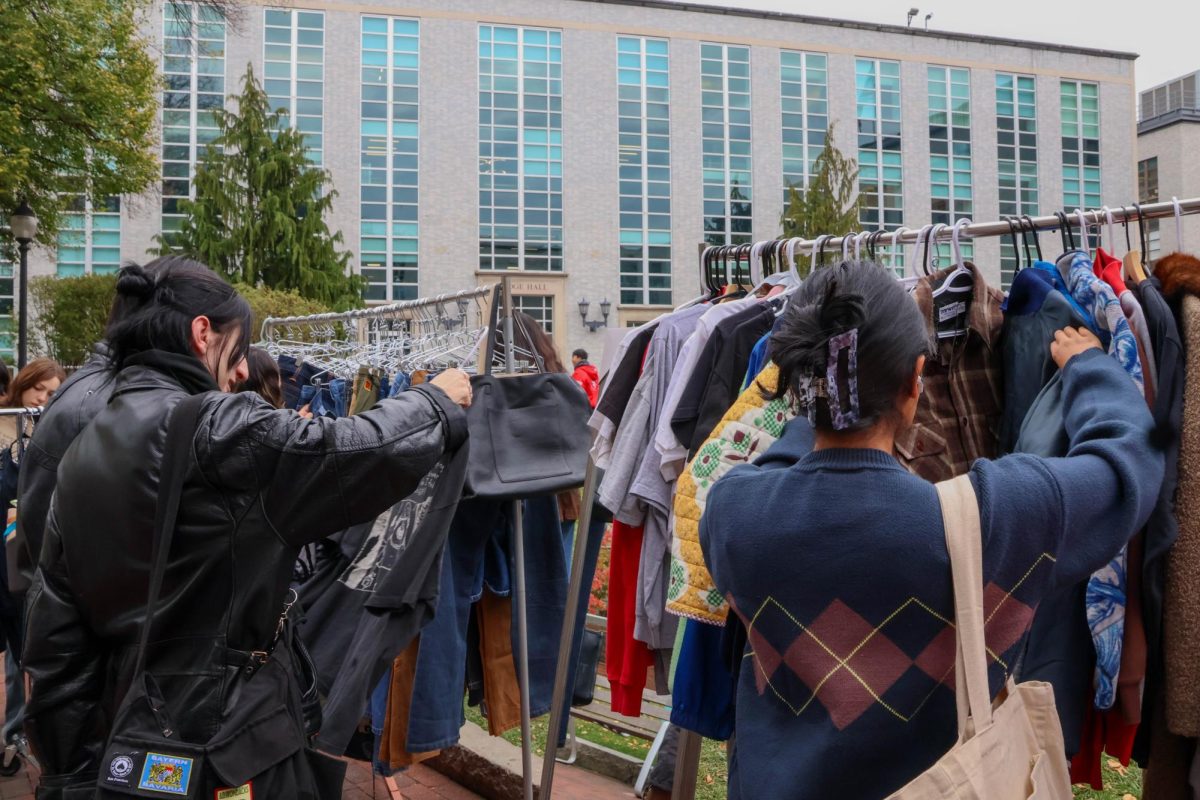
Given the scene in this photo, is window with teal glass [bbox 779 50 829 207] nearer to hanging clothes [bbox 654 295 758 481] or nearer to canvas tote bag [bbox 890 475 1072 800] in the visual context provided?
hanging clothes [bbox 654 295 758 481]

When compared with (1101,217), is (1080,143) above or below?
above

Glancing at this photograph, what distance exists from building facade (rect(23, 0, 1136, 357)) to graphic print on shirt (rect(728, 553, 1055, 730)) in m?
32.2

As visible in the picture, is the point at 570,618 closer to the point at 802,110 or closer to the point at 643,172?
the point at 643,172

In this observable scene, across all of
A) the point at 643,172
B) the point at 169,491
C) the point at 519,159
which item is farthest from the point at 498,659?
the point at 643,172

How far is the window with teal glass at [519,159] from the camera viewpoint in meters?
35.2

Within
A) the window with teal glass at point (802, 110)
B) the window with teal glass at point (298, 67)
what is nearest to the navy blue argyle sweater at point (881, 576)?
the window with teal glass at point (298, 67)

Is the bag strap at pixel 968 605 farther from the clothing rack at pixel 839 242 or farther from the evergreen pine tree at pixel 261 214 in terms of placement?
the evergreen pine tree at pixel 261 214

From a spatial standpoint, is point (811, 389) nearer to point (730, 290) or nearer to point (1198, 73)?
point (730, 290)

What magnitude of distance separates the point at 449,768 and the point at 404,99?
32705mm

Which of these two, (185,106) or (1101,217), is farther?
(185,106)

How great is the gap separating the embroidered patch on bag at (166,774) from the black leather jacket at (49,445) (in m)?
1.29

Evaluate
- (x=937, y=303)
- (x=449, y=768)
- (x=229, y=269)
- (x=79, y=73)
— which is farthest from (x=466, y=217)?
(x=937, y=303)

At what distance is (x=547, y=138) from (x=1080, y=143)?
22.4 meters

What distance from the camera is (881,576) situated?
5.63 feet
